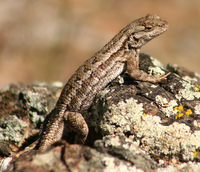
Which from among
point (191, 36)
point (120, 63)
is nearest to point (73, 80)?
point (120, 63)

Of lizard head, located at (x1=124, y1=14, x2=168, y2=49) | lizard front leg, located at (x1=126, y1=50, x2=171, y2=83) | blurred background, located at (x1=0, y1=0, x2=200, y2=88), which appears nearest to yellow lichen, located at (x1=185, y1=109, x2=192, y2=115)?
lizard front leg, located at (x1=126, y1=50, x2=171, y2=83)

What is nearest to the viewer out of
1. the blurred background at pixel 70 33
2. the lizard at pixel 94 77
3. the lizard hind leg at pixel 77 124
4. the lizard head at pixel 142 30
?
the lizard hind leg at pixel 77 124

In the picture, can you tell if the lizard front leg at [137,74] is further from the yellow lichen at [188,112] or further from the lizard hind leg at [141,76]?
the yellow lichen at [188,112]

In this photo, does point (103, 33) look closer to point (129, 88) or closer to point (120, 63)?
point (120, 63)

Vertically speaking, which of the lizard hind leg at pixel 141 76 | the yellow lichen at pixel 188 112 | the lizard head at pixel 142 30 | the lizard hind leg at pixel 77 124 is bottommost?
the lizard hind leg at pixel 77 124

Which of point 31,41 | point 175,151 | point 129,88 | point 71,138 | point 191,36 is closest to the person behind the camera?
point 175,151

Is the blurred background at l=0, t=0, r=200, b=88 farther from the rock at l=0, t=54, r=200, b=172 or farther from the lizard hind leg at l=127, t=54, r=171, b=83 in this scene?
the rock at l=0, t=54, r=200, b=172

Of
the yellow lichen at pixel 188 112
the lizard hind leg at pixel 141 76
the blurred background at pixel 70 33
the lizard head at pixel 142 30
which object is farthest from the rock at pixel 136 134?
the blurred background at pixel 70 33

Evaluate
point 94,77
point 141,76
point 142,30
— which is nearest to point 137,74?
point 141,76

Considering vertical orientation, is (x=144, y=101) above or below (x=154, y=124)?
above
